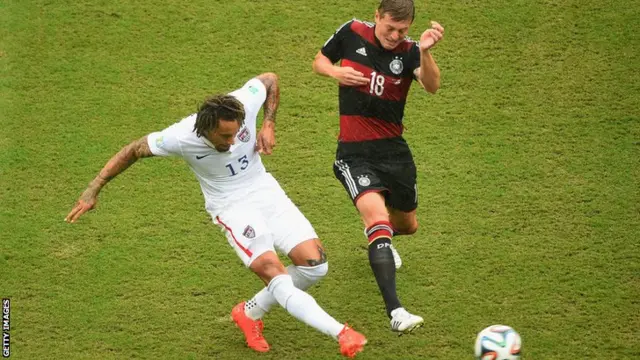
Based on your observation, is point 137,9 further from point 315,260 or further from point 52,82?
point 315,260

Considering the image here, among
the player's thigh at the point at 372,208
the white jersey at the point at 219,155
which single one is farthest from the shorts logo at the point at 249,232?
the player's thigh at the point at 372,208

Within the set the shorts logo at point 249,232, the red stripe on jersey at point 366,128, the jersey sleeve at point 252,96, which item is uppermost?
the jersey sleeve at point 252,96

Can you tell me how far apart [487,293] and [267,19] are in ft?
15.0

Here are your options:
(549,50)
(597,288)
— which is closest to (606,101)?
(549,50)

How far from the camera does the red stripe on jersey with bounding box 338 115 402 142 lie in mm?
8047

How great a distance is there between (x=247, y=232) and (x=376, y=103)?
4.95ft

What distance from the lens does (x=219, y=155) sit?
757 cm

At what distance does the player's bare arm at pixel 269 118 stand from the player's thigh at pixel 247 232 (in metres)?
0.50

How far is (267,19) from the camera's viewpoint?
37.3 ft

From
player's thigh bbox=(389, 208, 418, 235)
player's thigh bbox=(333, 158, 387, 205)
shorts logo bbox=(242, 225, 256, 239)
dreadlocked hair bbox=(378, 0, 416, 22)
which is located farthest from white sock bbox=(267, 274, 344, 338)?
dreadlocked hair bbox=(378, 0, 416, 22)

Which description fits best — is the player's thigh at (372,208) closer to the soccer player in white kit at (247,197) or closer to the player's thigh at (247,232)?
the soccer player in white kit at (247,197)

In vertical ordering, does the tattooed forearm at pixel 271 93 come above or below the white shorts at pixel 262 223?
above

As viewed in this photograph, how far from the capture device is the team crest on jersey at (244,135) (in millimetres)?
7652

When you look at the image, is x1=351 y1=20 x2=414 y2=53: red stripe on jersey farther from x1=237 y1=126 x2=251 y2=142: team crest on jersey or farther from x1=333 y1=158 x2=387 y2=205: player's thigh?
x1=237 y1=126 x2=251 y2=142: team crest on jersey
